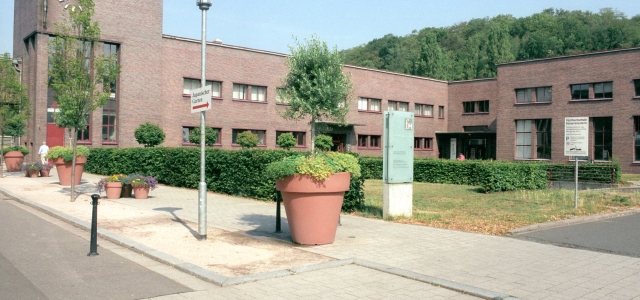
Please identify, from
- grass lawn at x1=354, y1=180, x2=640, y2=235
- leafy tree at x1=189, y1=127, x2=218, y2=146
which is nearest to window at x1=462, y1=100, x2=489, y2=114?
leafy tree at x1=189, y1=127, x2=218, y2=146

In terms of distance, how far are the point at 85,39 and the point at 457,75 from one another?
234ft

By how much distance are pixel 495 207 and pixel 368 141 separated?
31857 mm

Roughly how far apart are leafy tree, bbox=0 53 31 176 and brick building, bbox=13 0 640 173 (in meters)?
6.53

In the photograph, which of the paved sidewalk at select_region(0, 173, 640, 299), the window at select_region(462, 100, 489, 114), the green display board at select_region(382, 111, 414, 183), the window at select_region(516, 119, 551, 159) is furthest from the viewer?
the window at select_region(462, 100, 489, 114)

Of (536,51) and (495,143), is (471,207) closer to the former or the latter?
(495,143)

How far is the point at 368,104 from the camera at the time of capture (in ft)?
152

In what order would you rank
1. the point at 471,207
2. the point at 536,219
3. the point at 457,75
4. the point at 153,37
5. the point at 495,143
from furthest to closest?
the point at 457,75
the point at 495,143
the point at 153,37
the point at 471,207
the point at 536,219

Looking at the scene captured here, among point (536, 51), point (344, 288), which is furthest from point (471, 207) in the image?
point (536, 51)

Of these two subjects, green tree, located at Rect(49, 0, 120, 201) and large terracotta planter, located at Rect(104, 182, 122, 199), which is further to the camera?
large terracotta planter, located at Rect(104, 182, 122, 199)

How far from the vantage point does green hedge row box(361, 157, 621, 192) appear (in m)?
20.0

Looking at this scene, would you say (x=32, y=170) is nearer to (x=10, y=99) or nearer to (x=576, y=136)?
(x=10, y=99)

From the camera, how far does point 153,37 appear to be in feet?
119

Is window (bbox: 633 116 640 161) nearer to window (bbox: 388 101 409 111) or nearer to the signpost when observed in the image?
window (bbox: 388 101 409 111)

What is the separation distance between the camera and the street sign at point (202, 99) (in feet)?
30.9
